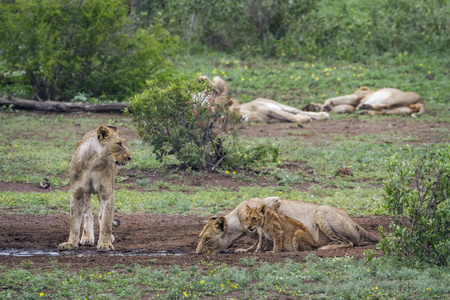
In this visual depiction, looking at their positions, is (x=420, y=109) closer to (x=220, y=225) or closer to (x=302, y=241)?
(x=302, y=241)

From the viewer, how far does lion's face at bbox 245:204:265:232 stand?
24.1ft

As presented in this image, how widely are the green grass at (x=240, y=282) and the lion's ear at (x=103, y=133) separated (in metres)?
1.63

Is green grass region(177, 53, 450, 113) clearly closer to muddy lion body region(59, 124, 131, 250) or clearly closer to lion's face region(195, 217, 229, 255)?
lion's face region(195, 217, 229, 255)

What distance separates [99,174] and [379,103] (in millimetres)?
12747

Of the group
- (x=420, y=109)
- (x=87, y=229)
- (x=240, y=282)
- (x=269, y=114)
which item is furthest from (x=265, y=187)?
(x=420, y=109)

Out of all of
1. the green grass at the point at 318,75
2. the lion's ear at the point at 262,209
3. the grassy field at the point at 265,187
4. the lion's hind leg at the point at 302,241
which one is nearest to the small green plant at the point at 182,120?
the grassy field at the point at 265,187

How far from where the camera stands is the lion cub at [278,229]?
739 cm

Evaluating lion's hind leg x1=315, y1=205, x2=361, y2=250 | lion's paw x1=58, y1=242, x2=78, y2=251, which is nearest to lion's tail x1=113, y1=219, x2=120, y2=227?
lion's paw x1=58, y1=242, x2=78, y2=251

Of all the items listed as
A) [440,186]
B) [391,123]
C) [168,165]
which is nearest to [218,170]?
[168,165]

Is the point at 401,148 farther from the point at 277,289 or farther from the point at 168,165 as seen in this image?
the point at 277,289

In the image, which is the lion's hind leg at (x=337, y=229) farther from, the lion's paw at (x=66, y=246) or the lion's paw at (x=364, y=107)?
the lion's paw at (x=364, y=107)

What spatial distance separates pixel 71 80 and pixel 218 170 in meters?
7.89

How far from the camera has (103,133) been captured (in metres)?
7.27

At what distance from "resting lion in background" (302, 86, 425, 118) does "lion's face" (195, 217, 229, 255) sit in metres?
11.6
